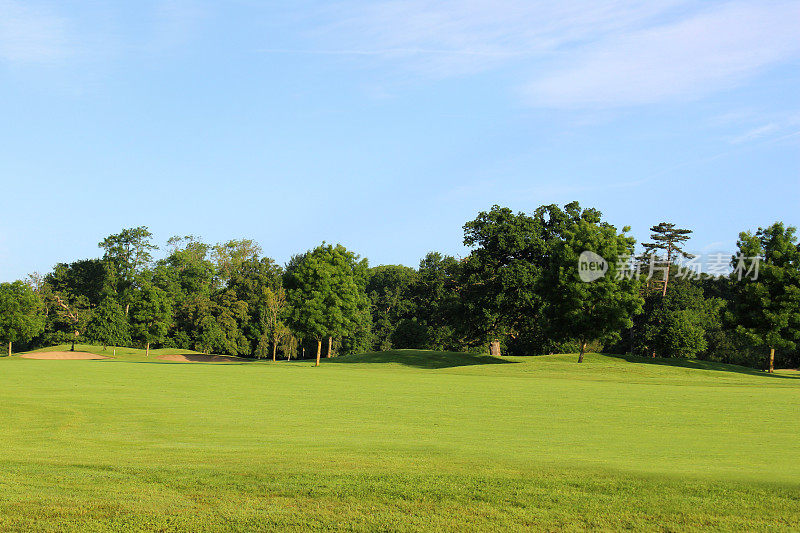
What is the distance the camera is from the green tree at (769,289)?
4756 cm

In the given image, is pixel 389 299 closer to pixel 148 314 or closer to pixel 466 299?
pixel 148 314

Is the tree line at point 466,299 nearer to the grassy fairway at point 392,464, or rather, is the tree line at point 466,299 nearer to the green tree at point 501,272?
the green tree at point 501,272

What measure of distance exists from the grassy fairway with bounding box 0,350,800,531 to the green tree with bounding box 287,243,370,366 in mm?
33250

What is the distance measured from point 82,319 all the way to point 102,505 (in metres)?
101

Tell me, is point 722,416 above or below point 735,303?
below

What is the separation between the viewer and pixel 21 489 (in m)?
8.19

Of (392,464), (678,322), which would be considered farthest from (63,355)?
(392,464)

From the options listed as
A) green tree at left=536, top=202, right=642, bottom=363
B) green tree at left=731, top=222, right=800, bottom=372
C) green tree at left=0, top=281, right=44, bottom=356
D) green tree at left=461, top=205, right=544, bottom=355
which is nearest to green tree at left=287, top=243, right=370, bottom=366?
green tree at left=461, top=205, right=544, bottom=355

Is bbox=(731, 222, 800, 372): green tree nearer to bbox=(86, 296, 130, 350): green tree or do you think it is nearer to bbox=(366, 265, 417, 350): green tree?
bbox=(366, 265, 417, 350): green tree

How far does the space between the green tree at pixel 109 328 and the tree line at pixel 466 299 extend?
0.64 ft

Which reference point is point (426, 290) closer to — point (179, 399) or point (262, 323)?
point (262, 323)

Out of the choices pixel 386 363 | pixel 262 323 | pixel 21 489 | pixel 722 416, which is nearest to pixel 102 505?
pixel 21 489

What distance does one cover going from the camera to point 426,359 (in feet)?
184

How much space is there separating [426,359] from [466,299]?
6410 millimetres
